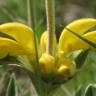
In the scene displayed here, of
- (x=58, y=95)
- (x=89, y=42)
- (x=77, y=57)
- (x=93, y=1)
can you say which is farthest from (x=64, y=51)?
(x=93, y=1)

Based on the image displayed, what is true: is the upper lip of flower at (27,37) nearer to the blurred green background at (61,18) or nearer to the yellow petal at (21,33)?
the yellow petal at (21,33)

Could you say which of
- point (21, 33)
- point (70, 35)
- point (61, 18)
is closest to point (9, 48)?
point (21, 33)

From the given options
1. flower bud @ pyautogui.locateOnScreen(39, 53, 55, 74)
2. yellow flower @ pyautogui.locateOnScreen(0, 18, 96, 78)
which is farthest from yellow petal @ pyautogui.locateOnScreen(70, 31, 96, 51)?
flower bud @ pyautogui.locateOnScreen(39, 53, 55, 74)

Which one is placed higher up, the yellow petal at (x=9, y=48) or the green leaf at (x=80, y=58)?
the yellow petal at (x=9, y=48)

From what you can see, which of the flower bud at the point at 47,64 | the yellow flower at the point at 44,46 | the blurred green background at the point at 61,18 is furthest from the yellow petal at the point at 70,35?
the blurred green background at the point at 61,18

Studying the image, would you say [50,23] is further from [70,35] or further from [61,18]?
[61,18]

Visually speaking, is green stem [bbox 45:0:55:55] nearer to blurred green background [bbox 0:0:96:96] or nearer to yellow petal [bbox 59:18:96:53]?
yellow petal [bbox 59:18:96:53]

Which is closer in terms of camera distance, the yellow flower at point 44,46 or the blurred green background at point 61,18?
the yellow flower at point 44,46
